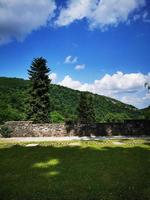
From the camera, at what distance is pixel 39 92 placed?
3819 cm

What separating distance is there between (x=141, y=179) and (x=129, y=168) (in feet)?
4.56

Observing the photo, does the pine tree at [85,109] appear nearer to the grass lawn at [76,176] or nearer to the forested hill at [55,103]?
the forested hill at [55,103]

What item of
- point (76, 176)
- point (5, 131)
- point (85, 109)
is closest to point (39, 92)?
point (5, 131)

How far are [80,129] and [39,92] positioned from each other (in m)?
17.3

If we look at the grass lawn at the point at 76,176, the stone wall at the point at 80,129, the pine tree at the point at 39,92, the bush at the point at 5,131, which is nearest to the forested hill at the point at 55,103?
the pine tree at the point at 39,92

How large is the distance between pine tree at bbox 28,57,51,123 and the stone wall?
46.0 feet

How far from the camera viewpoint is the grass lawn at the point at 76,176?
6.43 m

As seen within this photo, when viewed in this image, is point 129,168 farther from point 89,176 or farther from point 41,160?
point 41,160

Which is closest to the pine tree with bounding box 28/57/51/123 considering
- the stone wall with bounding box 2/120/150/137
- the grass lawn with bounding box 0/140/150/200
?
the stone wall with bounding box 2/120/150/137

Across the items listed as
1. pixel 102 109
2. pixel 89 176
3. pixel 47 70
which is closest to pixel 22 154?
pixel 89 176

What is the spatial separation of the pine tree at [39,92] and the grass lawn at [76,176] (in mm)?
25412

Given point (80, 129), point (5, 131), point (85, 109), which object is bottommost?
point (80, 129)

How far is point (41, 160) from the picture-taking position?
10711mm

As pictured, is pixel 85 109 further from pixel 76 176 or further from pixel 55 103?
→ pixel 76 176
